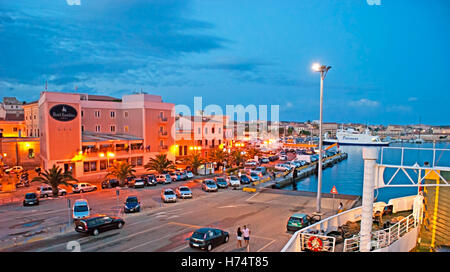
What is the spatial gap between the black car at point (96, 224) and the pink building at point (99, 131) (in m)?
23.1

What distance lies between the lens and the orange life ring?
13787 mm

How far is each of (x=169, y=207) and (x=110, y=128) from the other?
28.7m

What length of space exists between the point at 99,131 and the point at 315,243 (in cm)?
4173

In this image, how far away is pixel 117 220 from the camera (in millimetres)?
18609

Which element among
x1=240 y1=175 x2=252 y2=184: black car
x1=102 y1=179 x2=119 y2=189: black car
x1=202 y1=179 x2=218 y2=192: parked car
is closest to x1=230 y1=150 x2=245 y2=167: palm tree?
x1=240 y1=175 x2=252 y2=184: black car

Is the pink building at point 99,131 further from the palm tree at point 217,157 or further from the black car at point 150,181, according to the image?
the palm tree at point 217,157

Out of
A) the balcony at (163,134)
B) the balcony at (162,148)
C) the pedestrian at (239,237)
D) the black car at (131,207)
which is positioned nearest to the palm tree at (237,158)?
the balcony at (162,148)

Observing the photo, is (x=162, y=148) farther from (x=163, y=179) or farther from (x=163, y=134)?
(x=163, y=179)

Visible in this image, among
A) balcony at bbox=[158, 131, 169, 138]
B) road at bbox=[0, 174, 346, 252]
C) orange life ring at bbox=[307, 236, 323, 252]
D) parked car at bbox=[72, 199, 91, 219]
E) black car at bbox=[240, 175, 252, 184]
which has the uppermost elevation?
balcony at bbox=[158, 131, 169, 138]

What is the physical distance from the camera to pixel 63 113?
38156 millimetres

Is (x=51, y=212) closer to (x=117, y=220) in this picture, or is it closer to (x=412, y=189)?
(x=117, y=220)

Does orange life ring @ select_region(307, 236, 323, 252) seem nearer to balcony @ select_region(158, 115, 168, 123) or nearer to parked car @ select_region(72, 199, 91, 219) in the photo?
parked car @ select_region(72, 199, 91, 219)
